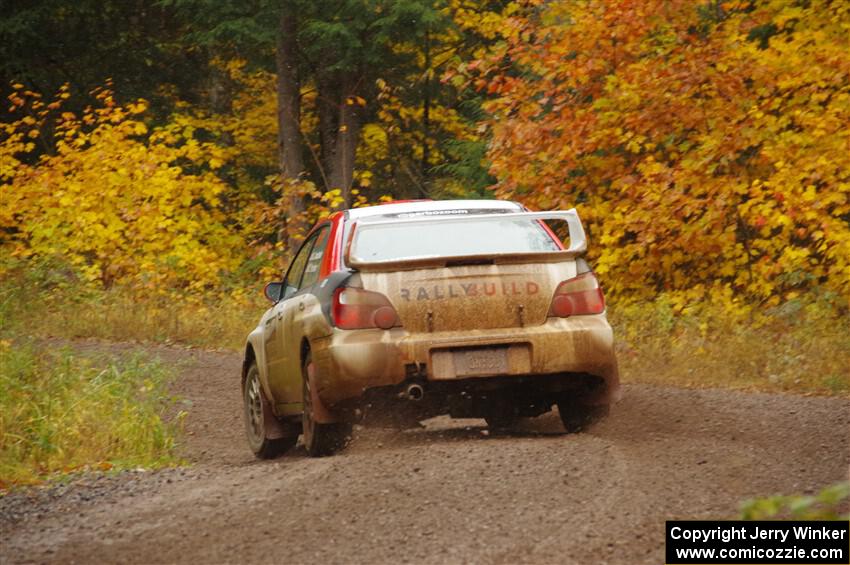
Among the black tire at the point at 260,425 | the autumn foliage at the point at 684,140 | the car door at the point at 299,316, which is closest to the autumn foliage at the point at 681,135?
the autumn foliage at the point at 684,140

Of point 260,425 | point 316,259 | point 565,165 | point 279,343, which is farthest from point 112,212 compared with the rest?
point 316,259

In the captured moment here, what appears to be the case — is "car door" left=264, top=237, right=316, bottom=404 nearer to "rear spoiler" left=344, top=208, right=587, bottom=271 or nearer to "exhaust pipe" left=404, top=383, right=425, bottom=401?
"rear spoiler" left=344, top=208, right=587, bottom=271

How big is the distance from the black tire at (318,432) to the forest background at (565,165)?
4597mm

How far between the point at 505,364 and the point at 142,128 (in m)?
18.3

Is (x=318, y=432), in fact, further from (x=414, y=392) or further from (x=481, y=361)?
(x=481, y=361)

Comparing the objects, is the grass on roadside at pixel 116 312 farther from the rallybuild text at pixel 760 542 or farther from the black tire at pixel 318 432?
the rallybuild text at pixel 760 542

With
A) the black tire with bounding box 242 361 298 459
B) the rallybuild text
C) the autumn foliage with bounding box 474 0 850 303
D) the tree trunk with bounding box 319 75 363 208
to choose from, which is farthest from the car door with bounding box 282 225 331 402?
the tree trunk with bounding box 319 75 363 208

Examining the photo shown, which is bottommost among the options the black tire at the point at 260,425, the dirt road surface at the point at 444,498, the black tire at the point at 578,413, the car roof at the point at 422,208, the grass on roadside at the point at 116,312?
the grass on roadside at the point at 116,312

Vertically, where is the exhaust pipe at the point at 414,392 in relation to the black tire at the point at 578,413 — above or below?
above

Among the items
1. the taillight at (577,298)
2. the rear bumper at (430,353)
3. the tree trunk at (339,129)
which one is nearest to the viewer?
the rear bumper at (430,353)

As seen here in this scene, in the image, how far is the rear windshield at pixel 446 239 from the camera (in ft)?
31.7

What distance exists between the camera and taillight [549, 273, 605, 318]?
9.34 m

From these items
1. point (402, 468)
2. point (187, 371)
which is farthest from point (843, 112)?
point (402, 468)

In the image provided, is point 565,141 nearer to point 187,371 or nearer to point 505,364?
point 187,371
